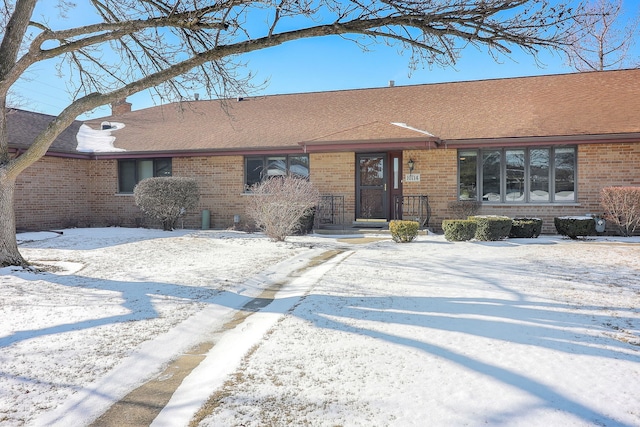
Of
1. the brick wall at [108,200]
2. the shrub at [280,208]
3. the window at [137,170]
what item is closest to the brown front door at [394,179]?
the shrub at [280,208]

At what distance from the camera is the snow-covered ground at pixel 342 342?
276 centimetres

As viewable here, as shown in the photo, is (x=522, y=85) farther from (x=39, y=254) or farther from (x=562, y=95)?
(x=39, y=254)

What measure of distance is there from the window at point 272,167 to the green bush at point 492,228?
638 centimetres

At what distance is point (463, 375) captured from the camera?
311 cm

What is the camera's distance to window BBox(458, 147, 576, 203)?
13.1m

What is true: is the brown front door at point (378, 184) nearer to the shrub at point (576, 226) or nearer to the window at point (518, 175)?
the window at point (518, 175)

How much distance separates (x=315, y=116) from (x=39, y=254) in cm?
1073

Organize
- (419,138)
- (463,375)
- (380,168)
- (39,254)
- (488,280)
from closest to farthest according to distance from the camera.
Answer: (463,375) < (488,280) < (39,254) < (419,138) < (380,168)

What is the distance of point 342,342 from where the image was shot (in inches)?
150

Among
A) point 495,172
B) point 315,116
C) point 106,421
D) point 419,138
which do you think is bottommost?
point 106,421

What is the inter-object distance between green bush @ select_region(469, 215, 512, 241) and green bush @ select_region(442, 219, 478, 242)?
15cm

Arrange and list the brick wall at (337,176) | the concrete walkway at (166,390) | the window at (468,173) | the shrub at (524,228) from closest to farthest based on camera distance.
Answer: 1. the concrete walkway at (166,390)
2. the shrub at (524,228)
3. the window at (468,173)
4. the brick wall at (337,176)

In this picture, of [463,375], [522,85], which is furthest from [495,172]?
[463,375]

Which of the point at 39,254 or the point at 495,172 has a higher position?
the point at 495,172
